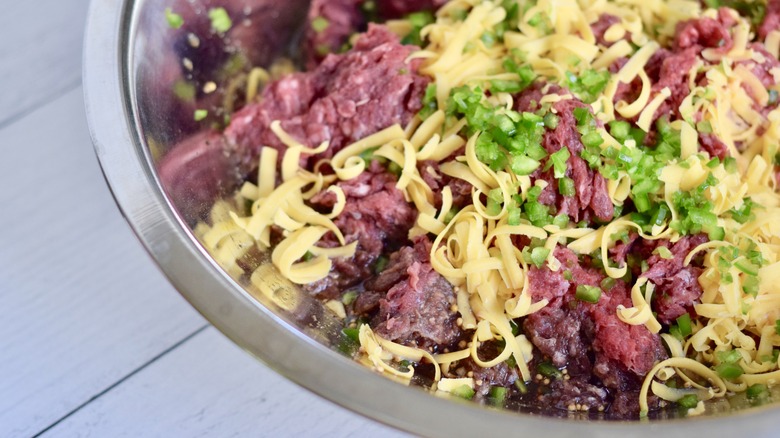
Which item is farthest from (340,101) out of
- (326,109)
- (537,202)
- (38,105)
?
(38,105)

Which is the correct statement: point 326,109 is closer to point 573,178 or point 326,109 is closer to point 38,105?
point 573,178

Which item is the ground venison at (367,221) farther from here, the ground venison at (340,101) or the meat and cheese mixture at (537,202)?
the ground venison at (340,101)

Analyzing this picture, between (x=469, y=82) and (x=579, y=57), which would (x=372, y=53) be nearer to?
(x=469, y=82)

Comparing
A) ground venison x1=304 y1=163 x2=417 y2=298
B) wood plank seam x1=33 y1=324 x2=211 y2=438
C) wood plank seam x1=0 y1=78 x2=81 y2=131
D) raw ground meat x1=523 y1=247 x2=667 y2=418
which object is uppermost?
wood plank seam x1=0 y1=78 x2=81 y2=131

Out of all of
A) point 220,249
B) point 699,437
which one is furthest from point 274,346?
point 699,437

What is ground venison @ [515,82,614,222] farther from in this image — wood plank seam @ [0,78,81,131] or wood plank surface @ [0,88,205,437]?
wood plank seam @ [0,78,81,131]

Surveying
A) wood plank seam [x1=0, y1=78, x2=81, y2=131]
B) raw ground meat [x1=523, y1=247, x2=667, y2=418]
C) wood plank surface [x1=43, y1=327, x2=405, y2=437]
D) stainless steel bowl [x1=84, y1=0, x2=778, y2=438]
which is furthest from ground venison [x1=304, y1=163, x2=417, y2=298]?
wood plank seam [x1=0, y1=78, x2=81, y2=131]

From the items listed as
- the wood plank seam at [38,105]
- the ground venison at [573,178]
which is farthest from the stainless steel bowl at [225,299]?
the wood plank seam at [38,105]
